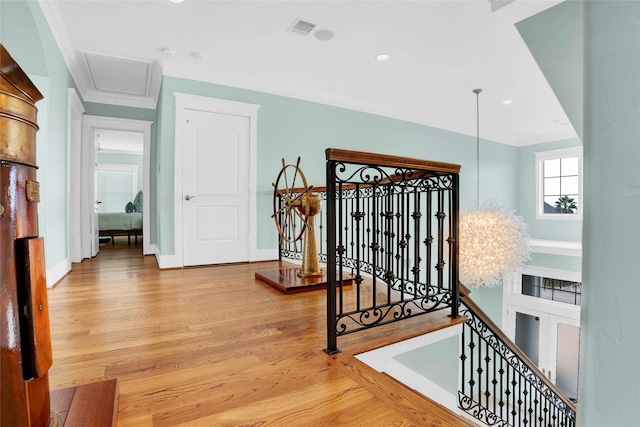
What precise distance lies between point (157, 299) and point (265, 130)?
2774 mm

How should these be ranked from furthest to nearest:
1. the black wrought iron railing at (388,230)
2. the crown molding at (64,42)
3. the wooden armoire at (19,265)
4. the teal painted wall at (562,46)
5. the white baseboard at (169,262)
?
1. the white baseboard at (169,262)
2. the crown molding at (64,42)
3. the teal painted wall at (562,46)
4. the black wrought iron railing at (388,230)
5. the wooden armoire at (19,265)

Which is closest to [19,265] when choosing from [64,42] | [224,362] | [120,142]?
[224,362]

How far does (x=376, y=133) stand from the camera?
18.9 ft

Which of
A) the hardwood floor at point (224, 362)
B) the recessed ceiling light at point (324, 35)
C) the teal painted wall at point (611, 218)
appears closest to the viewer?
the teal painted wall at point (611, 218)

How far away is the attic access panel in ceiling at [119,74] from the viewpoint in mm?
3978

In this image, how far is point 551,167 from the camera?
7.76m

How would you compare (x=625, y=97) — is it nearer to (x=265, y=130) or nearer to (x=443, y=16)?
(x=443, y=16)

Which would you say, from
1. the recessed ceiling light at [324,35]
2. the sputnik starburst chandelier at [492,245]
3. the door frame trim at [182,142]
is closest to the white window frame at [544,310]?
the sputnik starburst chandelier at [492,245]

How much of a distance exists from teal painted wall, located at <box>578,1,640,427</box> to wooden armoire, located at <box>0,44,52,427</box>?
1.15 meters

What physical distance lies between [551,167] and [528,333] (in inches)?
150

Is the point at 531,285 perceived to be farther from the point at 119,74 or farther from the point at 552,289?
the point at 119,74

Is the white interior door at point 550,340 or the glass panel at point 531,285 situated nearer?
the white interior door at point 550,340

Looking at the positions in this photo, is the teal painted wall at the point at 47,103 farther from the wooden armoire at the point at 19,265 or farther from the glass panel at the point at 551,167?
the glass panel at the point at 551,167

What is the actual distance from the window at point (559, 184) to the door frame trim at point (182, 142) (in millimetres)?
6935
